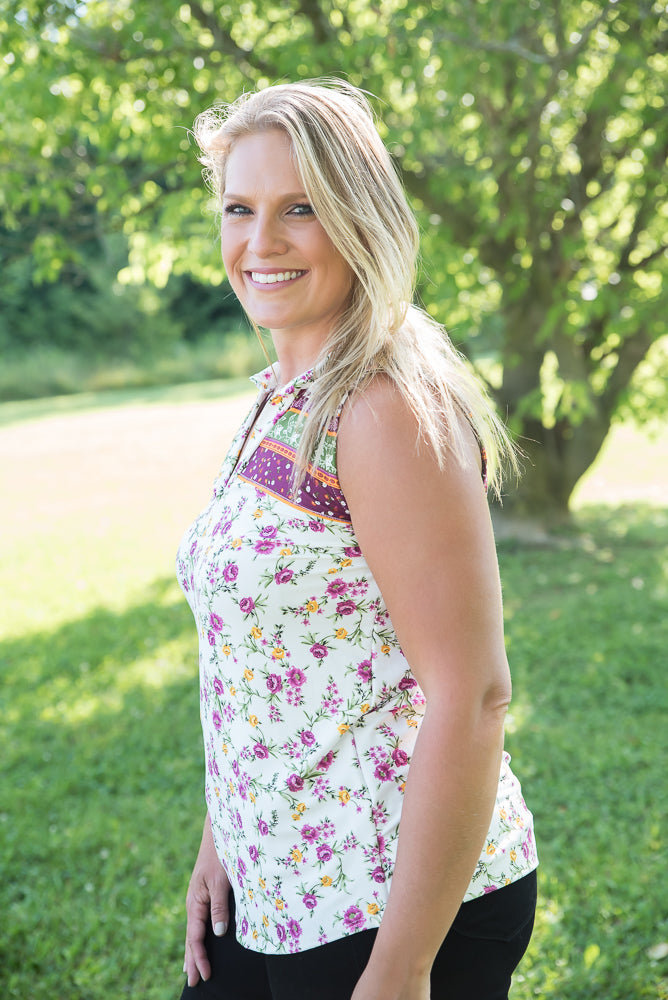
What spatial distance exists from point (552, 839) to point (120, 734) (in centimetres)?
256

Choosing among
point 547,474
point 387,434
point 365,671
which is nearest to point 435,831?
point 365,671

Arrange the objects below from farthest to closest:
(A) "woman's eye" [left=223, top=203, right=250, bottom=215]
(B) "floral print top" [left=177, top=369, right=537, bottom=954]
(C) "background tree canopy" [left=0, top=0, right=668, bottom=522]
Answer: (C) "background tree canopy" [left=0, top=0, right=668, bottom=522]
(A) "woman's eye" [left=223, top=203, right=250, bottom=215]
(B) "floral print top" [left=177, top=369, right=537, bottom=954]

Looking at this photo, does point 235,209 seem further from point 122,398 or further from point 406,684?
point 122,398

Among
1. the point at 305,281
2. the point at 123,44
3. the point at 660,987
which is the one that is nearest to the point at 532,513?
the point at 123,44

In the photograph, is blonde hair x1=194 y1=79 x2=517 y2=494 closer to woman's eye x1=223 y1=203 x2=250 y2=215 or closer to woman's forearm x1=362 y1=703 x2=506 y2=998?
woman's eye x1=223 y1=203 x2=250 y2=215

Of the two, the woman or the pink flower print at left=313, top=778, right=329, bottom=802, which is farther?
the pink flower print at left=313, top=778, right=329, bottom=802

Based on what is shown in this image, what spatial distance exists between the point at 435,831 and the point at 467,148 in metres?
6.83

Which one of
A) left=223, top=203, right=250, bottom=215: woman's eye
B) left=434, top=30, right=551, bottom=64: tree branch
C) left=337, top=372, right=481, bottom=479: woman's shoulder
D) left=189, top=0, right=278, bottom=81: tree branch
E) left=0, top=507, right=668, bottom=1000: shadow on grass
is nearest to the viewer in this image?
left=337, top=372, right=481, bottom=479: woman's shoulder

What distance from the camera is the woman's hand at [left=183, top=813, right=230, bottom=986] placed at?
166 centimetres

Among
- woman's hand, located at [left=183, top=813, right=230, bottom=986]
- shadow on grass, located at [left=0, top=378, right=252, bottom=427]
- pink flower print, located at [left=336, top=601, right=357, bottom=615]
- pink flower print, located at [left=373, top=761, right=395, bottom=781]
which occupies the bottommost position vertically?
shadow on grass, located at [left=0, top=378, right=252, bottom=427]

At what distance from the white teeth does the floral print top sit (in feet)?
0.62

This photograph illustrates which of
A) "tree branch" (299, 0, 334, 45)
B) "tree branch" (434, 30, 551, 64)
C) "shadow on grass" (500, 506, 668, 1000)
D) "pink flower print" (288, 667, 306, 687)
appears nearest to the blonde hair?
"pink flower print" (288, 667, 306, 687)

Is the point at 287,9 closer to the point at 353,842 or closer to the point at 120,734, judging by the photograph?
the point at 120,734

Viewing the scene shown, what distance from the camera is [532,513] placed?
8367 millimetres
